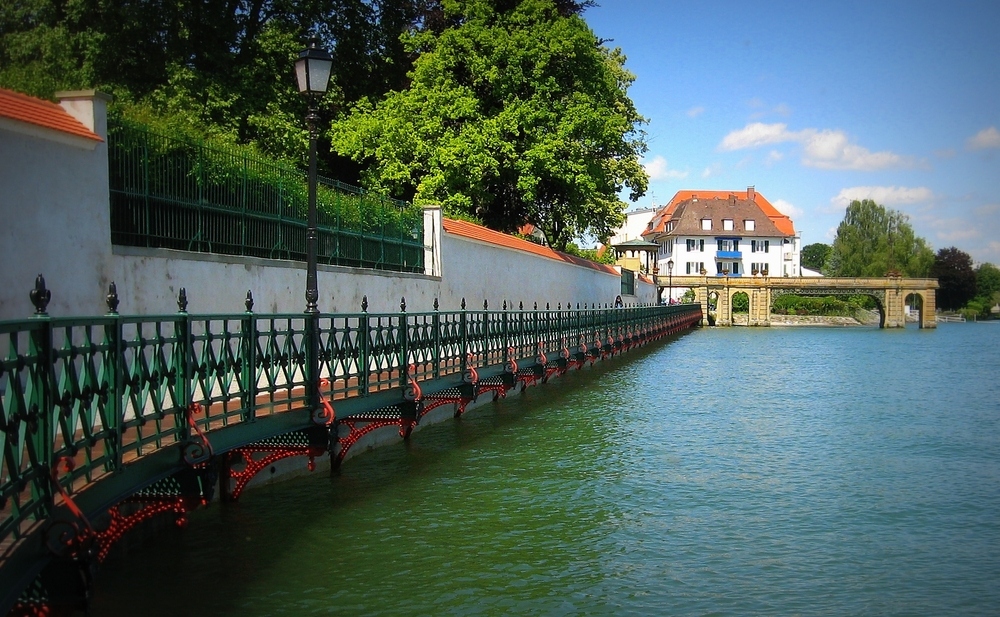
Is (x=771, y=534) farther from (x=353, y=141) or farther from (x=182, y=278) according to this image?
(x=353, y=141)

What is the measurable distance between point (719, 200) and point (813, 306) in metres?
15.7

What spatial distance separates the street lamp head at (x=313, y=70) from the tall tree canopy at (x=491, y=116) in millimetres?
21218

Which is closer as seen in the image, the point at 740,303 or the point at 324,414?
the point at 324,414

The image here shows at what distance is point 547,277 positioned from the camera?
114ft

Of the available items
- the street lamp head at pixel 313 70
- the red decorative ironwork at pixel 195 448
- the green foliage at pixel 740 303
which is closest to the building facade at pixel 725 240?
the green foliage at pixel 740 303

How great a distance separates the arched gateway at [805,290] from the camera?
9031 centimetres

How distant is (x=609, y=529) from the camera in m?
9.88

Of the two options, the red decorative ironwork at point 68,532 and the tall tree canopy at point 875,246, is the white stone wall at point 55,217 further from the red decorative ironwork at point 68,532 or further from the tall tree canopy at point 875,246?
the tall tree canopy at point 875,246

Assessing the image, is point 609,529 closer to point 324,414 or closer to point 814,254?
point 324,414

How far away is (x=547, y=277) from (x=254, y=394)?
25.7 m

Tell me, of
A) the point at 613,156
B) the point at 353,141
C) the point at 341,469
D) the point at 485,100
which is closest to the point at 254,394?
the point at 341,469

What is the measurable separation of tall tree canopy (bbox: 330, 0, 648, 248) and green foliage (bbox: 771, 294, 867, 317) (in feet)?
225

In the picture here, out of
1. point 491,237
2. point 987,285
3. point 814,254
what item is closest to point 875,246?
point 987,285

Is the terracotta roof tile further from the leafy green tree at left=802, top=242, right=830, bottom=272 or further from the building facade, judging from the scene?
the leafy green tree at left=802, top=242, right=830, bottom=272
